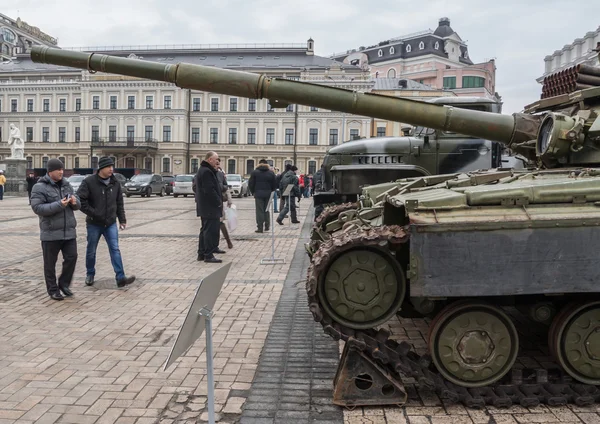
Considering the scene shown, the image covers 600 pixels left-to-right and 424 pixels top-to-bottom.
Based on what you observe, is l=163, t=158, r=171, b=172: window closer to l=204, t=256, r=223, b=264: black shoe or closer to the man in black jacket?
l=204, t=256, r=223, b=264: black shoe

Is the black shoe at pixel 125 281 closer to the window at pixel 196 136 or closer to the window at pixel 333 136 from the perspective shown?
the window at pixel 333 136

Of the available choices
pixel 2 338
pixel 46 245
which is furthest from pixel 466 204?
pixel 46 245

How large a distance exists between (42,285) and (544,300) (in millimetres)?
6514

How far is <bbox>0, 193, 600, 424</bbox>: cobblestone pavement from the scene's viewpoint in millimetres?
4113

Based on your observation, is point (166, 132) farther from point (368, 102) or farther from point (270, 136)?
point (368, 102)

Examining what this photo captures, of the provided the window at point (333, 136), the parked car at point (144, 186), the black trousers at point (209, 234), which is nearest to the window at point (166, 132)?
the window at point (333, 136)

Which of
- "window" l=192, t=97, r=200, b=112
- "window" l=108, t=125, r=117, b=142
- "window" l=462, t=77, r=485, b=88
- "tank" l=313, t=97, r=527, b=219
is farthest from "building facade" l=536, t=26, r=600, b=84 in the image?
"window" l=108, t=125, r=117, b=142

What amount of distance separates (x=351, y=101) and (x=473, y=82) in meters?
72.5

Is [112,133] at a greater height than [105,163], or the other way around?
[112,133]

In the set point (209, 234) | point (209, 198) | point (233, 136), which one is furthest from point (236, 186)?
point (233, 136)

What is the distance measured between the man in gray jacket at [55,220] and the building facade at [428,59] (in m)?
72.3

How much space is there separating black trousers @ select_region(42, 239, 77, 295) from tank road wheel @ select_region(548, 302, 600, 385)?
18.4 ft

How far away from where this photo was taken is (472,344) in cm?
420

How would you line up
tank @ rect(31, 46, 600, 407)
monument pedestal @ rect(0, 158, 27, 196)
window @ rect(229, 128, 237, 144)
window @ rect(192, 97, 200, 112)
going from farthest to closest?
1. window @ rect(192, 97, 200, 112)
2. window @ rect(229, 128, 237, 144)
3. monument pedestal @ rect(0, 158, 27, 196)
4. tank @ rect(31, 46, 600, 407)
